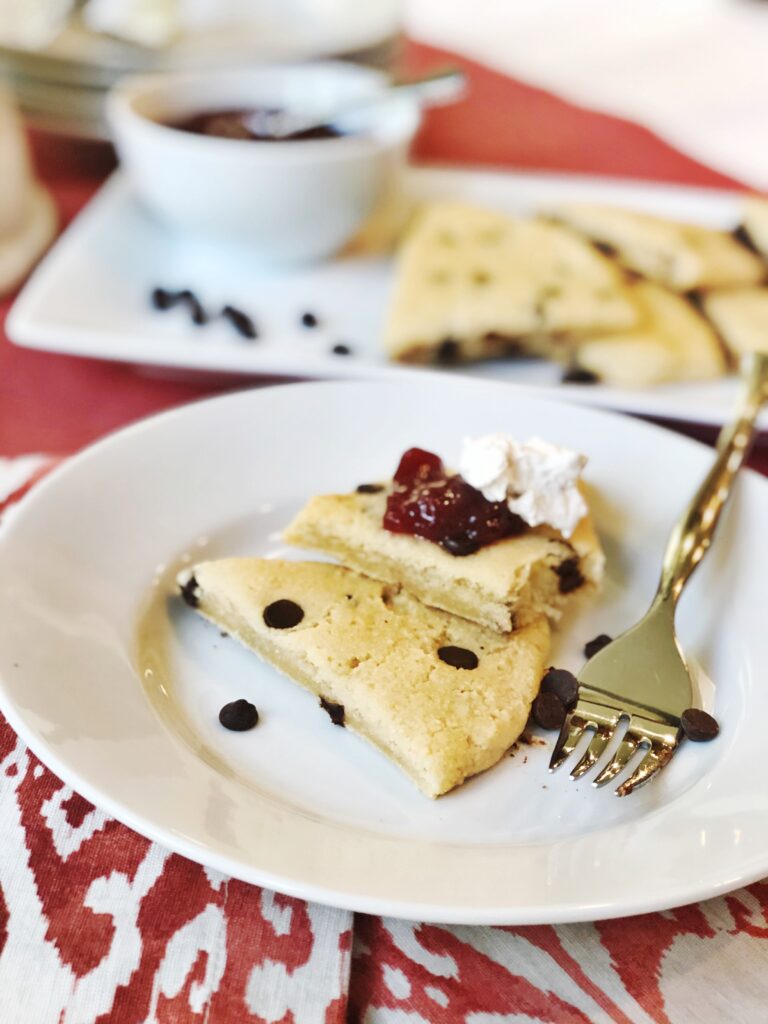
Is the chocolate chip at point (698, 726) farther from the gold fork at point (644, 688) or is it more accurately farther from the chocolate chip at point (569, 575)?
the chocolate chip at point (569, 575)

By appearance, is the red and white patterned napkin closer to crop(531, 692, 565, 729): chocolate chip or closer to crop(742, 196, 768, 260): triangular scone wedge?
crop(531, 692, 565, 729): chocolate chip

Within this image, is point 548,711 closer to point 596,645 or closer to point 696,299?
point 596,645

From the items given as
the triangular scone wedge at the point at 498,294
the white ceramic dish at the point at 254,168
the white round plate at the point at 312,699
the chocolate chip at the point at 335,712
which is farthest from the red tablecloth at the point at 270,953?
the white ceramic dish at the point at 254,168

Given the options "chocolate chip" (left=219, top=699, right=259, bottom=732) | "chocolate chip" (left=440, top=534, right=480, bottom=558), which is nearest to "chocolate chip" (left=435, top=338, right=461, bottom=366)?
"chocolate chip" (left=440, top=534, right=480, bottom=558)

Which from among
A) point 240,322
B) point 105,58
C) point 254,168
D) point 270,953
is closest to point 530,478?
point 270,953

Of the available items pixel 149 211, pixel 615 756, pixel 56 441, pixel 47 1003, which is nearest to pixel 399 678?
pixel 615 756

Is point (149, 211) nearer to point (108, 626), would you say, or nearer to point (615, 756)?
point (108, 626)
